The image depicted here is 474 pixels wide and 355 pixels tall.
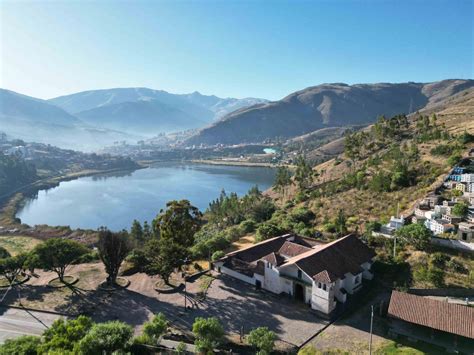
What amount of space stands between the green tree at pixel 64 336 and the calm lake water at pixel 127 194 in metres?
71.2

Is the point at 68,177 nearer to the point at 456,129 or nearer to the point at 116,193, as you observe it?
the point at 116,193

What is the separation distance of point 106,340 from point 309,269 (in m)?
16.4

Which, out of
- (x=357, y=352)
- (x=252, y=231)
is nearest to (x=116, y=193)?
(x=252, y=231)

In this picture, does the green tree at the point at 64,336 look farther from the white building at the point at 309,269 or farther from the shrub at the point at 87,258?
the shrub at the point at 87,258

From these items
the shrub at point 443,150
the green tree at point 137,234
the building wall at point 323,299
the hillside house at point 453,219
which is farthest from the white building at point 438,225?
the green tree at point 137,234

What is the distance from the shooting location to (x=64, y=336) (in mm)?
19578

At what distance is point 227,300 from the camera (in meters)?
30.1

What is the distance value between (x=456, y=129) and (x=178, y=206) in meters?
71.2

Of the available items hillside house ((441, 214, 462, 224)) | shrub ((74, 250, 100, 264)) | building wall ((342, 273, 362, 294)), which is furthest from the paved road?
hillside house ((441, 214, 462, 224))

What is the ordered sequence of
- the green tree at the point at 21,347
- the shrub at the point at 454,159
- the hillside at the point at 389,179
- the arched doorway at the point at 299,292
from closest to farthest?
the green tree at the point at 21,347, the arched doorway at the point at 299,292, the hillside at the point at 389,179, the shrub at the point at 454,159

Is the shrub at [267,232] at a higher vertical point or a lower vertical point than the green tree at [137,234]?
higher

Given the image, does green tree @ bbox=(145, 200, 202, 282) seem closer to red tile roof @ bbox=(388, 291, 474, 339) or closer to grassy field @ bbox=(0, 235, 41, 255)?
red tile roof @ bbox=(388, 291, 474, 339)

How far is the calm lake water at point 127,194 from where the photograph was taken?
100 metres

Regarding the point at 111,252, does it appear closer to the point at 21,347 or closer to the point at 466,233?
the point at 21,347
